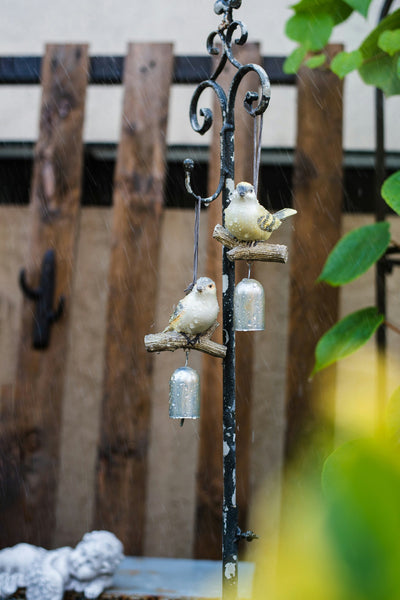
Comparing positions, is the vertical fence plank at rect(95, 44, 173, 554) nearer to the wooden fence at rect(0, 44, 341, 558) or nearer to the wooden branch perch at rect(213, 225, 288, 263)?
the wooden fence at rect(0, 44, 341, 558)

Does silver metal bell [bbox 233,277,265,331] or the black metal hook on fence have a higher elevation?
the black metal hook on fence

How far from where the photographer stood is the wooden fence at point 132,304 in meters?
1.46

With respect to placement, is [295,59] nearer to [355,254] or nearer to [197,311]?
[355,254]

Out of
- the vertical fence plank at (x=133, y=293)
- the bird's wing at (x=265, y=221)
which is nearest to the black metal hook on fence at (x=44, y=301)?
the vertical fence plank at (x=133, y=293)

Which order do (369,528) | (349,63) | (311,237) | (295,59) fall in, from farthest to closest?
1. (311,237)
2. (295,59)
3. (349,63)
4. (369,528)

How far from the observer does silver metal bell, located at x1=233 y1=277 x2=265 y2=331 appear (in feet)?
2.57

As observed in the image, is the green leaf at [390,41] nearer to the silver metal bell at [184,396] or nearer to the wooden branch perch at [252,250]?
the wooden branch perch at [252,250]

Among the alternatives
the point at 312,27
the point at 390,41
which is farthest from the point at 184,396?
the point at 312,27

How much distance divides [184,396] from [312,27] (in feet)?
3.10

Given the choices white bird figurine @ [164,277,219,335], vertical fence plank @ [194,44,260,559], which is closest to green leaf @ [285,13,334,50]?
vertical fence plank @ [194,44,260,559]

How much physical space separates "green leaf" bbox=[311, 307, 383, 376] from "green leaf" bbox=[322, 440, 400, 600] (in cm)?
110

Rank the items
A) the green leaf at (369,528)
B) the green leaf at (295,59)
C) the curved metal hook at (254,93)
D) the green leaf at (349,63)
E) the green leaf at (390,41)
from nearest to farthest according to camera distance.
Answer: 1. the green leaf at (369,528)
2. the curved metal hook at (254,93)
3. the green leaf at (390,41)
4. the green leaf at (349,63)
5. the green leaf at (295,59)

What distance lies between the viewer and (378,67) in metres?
1.24

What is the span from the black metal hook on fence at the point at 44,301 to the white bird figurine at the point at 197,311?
83 cm
